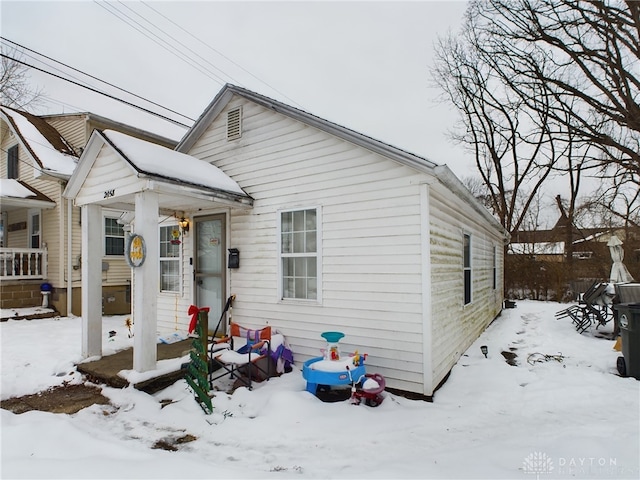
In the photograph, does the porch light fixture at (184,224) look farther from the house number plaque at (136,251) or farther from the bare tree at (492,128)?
the bare tree at (492,128)

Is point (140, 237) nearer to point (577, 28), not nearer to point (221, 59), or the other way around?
point (221, 59)

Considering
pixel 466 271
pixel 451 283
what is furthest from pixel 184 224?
pixel 466 271

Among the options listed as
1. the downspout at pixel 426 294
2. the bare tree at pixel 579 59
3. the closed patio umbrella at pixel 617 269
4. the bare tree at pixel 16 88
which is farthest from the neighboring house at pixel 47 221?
the closed patio umbrella at pixel 617 269

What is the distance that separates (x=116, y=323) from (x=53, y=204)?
464 cm

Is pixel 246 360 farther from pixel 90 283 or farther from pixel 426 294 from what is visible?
pixel 90 283

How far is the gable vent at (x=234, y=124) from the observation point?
21.6 ft

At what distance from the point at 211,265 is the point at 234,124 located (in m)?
2.79

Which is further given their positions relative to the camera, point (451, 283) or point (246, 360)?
point (451, 283)

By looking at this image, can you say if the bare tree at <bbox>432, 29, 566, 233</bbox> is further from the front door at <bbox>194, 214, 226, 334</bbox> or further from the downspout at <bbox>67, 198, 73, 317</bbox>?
the downspout at <bbox>67, 198, 73, 317</bbox>

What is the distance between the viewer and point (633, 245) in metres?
18.0

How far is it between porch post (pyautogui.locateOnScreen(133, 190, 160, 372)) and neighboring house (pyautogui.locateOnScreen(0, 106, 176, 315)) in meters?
6.62

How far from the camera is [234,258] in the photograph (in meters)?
6.20

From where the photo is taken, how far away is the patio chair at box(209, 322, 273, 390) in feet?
15.1

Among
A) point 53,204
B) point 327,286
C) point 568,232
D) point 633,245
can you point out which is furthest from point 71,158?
point 633,245
